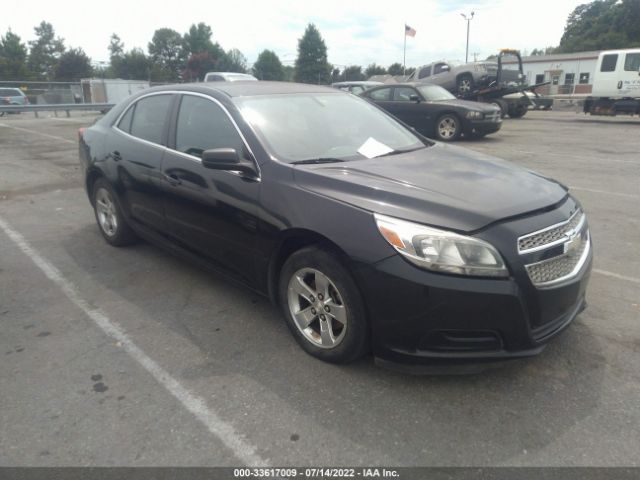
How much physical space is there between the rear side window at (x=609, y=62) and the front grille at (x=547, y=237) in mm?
18597

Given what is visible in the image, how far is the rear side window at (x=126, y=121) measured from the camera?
15.4ft

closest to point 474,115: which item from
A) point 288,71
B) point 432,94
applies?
point 432,94

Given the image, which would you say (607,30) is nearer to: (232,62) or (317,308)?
(232,62)

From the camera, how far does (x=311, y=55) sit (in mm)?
90500

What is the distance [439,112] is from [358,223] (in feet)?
37.1

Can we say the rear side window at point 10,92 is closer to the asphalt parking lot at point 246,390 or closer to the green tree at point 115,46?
the asphalt parking lot at point 246,390

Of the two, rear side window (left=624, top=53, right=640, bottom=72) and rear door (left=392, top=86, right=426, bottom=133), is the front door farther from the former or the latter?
rear side window (left=624, top=53, right=640, bottom=72)

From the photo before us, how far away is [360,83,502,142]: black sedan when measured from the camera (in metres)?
12.8

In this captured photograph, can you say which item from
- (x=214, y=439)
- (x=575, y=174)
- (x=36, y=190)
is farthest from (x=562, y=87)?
(x=214, y=439)

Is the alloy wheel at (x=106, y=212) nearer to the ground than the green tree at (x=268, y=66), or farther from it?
nearer to the ground

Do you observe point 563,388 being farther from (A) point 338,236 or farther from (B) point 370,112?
(B) point 370,112

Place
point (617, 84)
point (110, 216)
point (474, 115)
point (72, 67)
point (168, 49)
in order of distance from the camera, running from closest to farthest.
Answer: point (110, 216) < point (474, 115) < point (617, 84) < point (72, 67) < point (168, 49)

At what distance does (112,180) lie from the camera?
472cm

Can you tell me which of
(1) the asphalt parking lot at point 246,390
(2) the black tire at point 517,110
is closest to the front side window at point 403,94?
(2) the black tire at point 517,110
